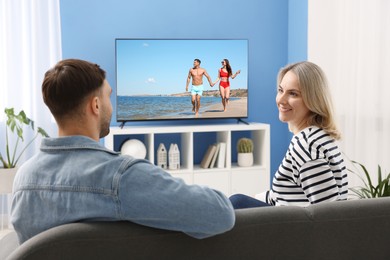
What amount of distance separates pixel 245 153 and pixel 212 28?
1.28 metres

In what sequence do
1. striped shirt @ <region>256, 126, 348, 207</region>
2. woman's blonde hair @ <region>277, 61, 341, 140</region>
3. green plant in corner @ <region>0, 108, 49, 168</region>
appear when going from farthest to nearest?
green plant in corner @ <region>0, 108, 49, 168</region> → woman's blonde hair @ <region>277, 61, 341, 140</region> → striped shirt @ <region>256, 126, 348, 207</region>

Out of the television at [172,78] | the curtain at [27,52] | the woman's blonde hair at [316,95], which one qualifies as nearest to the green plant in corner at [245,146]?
the television at [172,78]

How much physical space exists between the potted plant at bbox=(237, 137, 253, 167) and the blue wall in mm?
355

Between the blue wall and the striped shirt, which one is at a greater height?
the blue wall

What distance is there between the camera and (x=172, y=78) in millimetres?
5008

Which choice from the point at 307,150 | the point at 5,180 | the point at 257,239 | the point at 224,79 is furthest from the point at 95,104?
the point at 224,79

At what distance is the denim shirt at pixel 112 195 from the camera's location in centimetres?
132

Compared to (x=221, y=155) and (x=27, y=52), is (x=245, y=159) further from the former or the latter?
(x=27, y=52)

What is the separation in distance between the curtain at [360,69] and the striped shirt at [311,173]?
2.33 metres

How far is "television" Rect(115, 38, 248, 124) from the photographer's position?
4.87 meters

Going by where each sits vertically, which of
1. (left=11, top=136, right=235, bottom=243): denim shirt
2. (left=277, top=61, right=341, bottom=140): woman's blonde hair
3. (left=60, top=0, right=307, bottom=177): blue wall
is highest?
(left=60, top=0, right=307, bottom=177): blue wall

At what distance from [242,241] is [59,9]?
3.95m

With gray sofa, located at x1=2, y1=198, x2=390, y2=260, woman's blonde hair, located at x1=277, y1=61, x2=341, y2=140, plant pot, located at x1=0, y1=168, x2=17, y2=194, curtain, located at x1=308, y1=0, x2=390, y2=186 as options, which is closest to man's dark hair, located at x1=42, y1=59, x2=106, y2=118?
gray sofa, located at x1=2, y1=198, x2=390, y2=260

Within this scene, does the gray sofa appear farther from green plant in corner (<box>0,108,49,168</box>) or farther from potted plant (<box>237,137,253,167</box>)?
potted plant (<box>237,137,253,167</box>)
